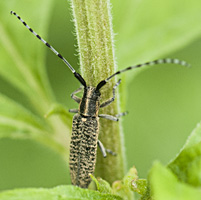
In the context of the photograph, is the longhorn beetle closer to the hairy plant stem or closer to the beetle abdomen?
the beetle abdomen

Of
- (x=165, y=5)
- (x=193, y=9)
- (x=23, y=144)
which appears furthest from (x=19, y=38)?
(x=23, y=144)

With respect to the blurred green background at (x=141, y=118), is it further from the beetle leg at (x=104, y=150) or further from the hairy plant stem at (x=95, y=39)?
the hairy plant stem at (x=95, y=39)

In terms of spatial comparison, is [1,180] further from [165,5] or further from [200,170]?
[200,170]

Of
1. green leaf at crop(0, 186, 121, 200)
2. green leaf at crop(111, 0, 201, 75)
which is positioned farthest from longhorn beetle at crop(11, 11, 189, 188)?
green leaf at crop(0, 186, 121, 200)

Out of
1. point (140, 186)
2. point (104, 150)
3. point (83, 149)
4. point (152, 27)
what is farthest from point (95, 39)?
point (152, 27)

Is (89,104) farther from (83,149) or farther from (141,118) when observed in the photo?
(141,118)
